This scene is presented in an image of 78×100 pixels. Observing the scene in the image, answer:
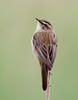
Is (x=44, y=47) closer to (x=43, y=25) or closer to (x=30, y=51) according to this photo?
(x=43, y=25)

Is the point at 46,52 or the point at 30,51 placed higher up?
the point at 46,52

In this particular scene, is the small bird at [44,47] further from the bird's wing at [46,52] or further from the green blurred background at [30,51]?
the green blurred background at [30,51]

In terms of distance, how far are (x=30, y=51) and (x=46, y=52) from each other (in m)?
1.49

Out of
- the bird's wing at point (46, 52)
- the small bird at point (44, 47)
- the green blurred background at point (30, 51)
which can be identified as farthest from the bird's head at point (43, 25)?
the green blurred background at point (30, 51)

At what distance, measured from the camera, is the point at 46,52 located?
2723mm

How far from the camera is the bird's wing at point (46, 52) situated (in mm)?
2593

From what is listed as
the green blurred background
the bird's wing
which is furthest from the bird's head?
the green blurred background

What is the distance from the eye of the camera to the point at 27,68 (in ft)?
13.2

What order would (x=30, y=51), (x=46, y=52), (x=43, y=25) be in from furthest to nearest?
(x=30, y=51)
(x=43, y=25)
(x=46, y=52)

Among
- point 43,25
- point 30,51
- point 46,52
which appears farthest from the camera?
point 30,51

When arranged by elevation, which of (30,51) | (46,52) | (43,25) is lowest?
(30,51)

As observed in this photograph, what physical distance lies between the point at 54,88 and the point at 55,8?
3.76ft

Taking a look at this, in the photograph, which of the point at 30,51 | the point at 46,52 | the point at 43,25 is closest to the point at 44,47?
the point at 46,52

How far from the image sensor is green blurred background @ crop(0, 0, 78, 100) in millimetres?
3795
